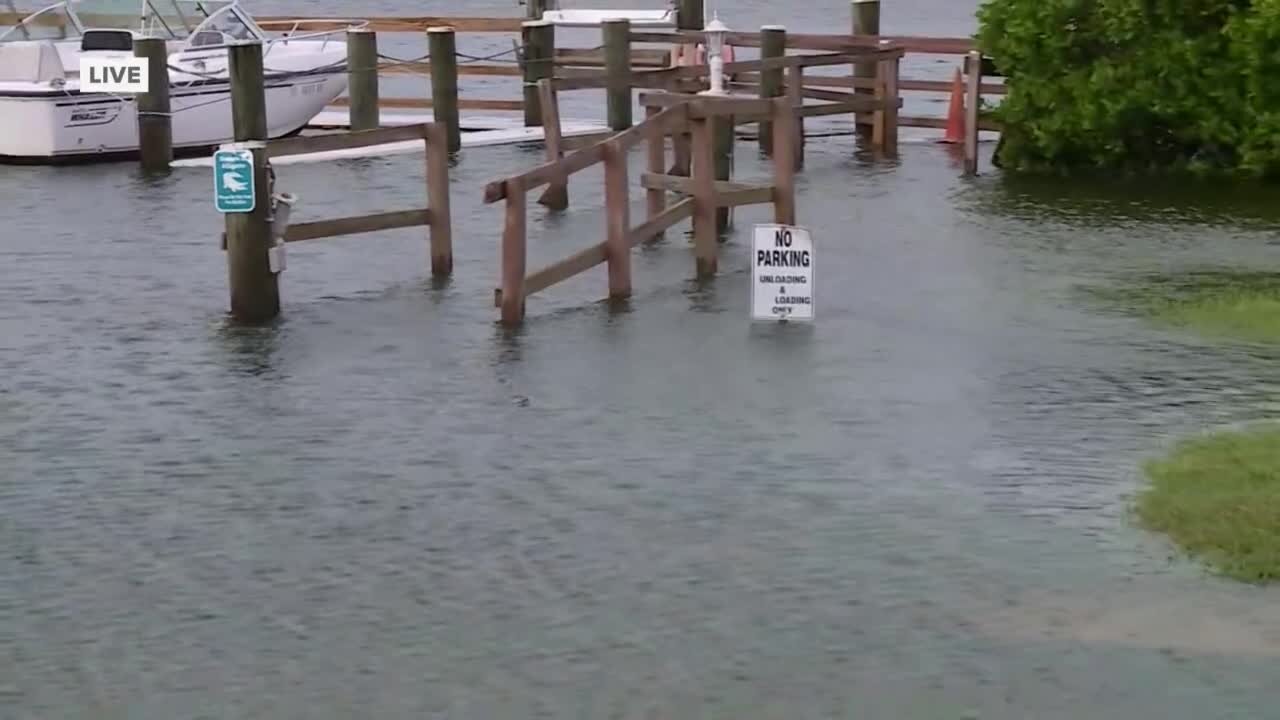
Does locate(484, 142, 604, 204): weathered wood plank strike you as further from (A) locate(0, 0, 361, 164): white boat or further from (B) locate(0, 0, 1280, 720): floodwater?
(A) locate(0, 0, 361, 164): white boat

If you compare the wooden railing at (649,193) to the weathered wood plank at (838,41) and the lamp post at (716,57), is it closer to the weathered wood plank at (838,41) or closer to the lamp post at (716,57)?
the lamp post at (716,57)

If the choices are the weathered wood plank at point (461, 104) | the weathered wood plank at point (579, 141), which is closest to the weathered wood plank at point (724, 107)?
the weathered wood plank at point (579, 141)

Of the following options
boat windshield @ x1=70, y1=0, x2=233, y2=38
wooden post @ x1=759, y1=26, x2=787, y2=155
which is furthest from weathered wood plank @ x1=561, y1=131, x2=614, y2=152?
boat windshield @ x1=70, y1=0, x2=233, y2=38

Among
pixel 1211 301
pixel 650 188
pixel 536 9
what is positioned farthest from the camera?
pixel 536 9

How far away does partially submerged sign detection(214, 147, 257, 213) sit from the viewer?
13555 millimetres

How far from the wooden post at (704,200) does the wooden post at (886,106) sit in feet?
24.8

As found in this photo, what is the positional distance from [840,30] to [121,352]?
152 feet

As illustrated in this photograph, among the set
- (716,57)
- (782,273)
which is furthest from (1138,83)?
(782,273)

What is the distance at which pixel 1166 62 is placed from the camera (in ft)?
65.7

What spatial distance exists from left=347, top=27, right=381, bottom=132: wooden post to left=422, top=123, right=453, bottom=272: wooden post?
833 cm

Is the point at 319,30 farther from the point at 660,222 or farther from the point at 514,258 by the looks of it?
the point at 514,258

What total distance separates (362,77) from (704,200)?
9.51 meters

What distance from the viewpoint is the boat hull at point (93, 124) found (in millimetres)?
22828

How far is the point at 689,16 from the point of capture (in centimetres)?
2605
